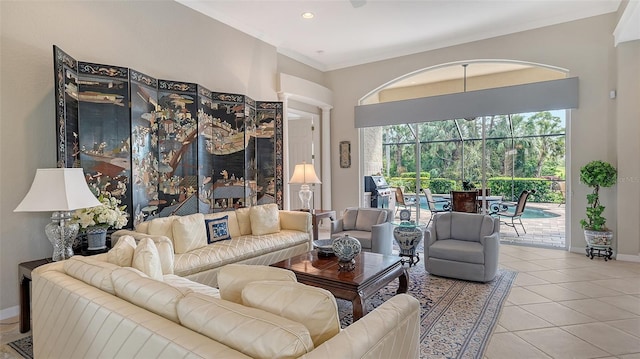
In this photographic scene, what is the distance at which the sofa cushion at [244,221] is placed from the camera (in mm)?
4430

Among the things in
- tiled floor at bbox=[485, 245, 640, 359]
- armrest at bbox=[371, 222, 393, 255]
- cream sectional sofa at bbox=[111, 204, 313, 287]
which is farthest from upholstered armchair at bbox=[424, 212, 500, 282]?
cream sectional sofa at bbox=[111, 204, 313, 287]

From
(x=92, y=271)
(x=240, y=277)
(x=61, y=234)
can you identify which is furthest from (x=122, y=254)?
(x=240, y=277)

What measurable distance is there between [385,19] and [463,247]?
3585mm

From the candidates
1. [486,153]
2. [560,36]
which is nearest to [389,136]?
[486,153]

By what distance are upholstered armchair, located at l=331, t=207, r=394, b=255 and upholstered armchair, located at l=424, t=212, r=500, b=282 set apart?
60 centimetres

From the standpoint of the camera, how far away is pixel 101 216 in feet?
9.84

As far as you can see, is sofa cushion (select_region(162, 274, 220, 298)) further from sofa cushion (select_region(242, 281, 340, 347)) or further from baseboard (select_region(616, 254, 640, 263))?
baseboard (select_region(616, 254, 640, 263))

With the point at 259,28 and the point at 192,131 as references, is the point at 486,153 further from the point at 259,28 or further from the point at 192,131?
the point at 192,131

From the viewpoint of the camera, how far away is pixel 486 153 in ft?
20.2

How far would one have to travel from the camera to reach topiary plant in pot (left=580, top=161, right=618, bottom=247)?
4.62 meters

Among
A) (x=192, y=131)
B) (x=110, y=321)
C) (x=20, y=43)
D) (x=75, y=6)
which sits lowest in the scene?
(x=110, y=321)

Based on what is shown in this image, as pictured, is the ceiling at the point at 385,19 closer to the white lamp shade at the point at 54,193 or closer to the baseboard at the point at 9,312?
the white lamp shade at the point at 54,193

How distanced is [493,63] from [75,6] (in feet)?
20.1

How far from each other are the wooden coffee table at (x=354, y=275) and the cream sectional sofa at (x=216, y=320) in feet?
3.37
